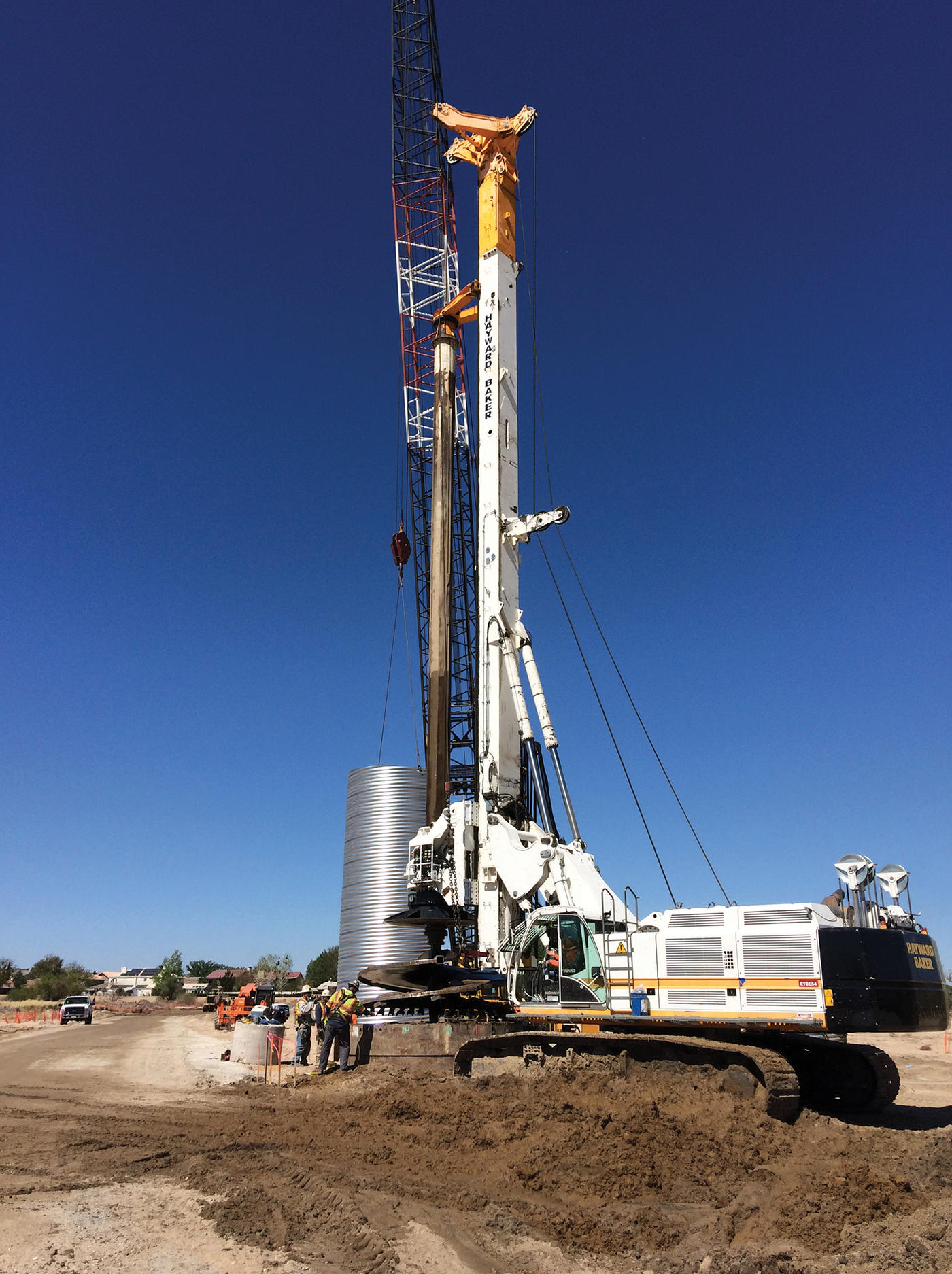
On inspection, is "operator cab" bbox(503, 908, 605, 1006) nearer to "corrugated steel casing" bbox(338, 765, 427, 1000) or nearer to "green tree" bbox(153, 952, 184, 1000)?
"corrugated steel casing" bbox(338, 765, 427, 1000)

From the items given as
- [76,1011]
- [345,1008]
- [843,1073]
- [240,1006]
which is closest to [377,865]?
[240,1006]

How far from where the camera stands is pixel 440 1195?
8.74m

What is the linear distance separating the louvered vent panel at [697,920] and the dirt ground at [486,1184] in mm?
1851

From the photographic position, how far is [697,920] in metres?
12.7

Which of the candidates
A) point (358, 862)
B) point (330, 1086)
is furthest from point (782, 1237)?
point (358, 862)

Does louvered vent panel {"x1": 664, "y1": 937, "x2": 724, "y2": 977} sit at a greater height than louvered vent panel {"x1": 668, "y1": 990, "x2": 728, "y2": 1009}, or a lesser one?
greater

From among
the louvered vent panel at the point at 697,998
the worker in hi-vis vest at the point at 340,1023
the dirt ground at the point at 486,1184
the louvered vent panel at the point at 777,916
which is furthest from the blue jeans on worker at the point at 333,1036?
the louvered vent panel at the point at 777,916

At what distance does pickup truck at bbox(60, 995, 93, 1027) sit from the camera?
151 ft

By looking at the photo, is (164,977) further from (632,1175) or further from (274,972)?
(632,1175)

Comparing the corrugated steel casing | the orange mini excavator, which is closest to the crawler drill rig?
the corrugated steel casing

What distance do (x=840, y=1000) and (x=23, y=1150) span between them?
976 cm

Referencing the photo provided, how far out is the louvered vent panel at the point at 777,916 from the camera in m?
11.7

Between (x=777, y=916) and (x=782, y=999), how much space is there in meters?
1.02

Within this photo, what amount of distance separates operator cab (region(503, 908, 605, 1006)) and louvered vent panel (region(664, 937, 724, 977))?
53.1 inches
